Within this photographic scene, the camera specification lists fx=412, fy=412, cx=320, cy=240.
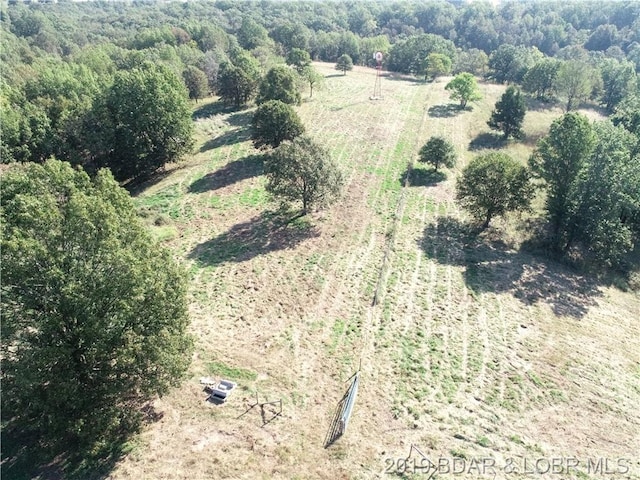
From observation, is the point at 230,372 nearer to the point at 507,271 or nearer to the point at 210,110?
the point at 507,271

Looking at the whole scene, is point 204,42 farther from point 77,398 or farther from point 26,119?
point 77,398

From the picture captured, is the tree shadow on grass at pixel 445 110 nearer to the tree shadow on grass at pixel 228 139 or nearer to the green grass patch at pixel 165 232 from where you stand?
Result: the tree shadow on grass at pixel 228 139

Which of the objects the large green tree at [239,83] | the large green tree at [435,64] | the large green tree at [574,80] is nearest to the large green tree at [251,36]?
the large green tree at [435,64]

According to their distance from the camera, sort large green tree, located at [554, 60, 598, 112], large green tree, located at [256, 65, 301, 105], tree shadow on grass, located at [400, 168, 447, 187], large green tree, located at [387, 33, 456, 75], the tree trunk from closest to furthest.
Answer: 1. the tree trunk
2. tree shadow on grass, located at [400, 168, 447, 187]
3. large green tree, located at [256, 65, 301, 105]
4. large green tree, located at [554, 60, 598, 112]
5. large green tree, located at [387, 33, 456, 75]

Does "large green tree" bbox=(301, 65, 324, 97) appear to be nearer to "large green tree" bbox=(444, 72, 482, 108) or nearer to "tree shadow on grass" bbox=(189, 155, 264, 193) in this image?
"large green tree" bbox=(444, 72, 482, 108)

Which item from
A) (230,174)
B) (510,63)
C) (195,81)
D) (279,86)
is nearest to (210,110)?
(195,81)

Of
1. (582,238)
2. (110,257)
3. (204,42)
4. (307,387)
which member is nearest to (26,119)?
(110,257)

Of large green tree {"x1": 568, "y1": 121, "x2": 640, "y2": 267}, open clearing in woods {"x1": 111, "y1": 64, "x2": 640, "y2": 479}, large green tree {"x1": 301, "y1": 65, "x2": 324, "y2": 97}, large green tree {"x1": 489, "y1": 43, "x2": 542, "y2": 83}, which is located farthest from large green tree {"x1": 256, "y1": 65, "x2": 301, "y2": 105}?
large green tree {"x1": 489, "y1": 43, "x2": 542, "y2": 83}
